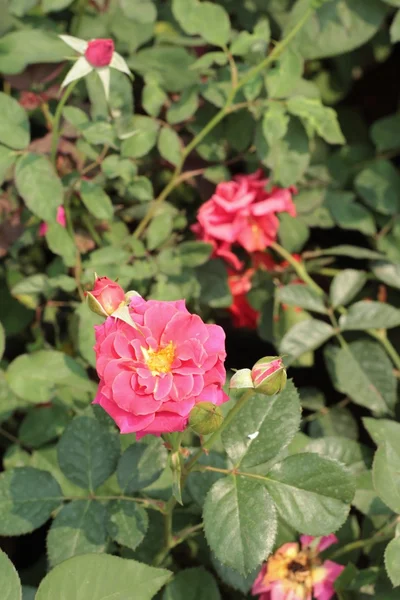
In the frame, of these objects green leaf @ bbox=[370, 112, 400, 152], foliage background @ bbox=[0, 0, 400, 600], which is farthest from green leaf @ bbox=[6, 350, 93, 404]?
green leaf @ bbox=[370, 112, 400, 152]

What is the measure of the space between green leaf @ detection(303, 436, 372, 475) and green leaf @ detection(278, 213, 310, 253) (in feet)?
1.44

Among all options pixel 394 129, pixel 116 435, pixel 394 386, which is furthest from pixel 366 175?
pixel 116 435

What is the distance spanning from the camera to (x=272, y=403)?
0.89 metres

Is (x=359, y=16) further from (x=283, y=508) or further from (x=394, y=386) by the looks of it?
(x=283, y=508)

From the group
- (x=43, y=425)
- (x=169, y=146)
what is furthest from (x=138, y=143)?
(x=43, y=425)

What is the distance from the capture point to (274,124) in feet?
4.02

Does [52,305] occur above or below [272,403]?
below

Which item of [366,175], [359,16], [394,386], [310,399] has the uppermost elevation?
[359,16]

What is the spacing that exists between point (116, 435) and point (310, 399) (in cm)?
55

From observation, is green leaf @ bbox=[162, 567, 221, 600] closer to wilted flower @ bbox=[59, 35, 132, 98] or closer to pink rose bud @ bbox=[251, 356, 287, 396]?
pink rose bud @ bbox=[251, 356, 287, 396]

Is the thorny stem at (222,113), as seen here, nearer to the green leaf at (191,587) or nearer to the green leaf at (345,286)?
the green leaf at (345,286)

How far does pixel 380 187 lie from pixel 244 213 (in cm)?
36

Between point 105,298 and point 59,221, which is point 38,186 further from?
point 105,298

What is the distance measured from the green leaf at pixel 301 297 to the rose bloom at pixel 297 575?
420mm
